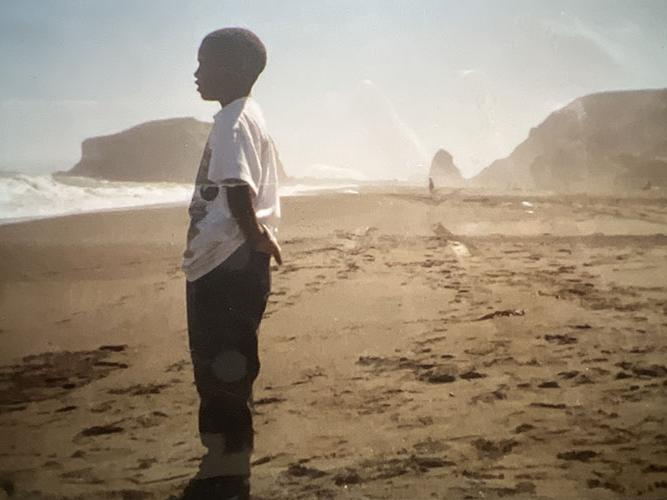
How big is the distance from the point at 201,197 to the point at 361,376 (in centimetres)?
114

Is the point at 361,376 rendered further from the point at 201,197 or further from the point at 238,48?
the point at 238,48

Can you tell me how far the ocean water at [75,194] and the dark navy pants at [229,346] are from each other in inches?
44.5

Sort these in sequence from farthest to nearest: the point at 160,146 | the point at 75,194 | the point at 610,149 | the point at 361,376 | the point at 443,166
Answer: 1. the point at 610,149
2. the point at 443,166
3. the point at 75,194
4. the point at 160,146
5. the point at 361,376

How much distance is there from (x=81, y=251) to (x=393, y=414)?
2.48 metres

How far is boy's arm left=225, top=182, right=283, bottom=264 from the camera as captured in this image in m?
1.31

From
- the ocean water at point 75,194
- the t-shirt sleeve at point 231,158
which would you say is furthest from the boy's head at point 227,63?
the ocean water at point 75,194

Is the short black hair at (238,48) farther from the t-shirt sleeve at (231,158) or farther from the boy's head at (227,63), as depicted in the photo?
the t-shirt sleeve at (231,158)

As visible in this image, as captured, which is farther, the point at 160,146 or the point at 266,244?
the point at 160,146

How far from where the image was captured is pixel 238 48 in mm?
1426

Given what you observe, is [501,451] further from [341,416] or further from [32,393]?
[32,393]

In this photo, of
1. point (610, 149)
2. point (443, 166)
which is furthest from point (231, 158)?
point (610, 149)

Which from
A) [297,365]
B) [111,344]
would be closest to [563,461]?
[297,365]

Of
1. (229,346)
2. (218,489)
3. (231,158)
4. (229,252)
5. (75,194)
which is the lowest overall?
(218,489)

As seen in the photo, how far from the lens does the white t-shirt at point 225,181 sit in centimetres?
132
